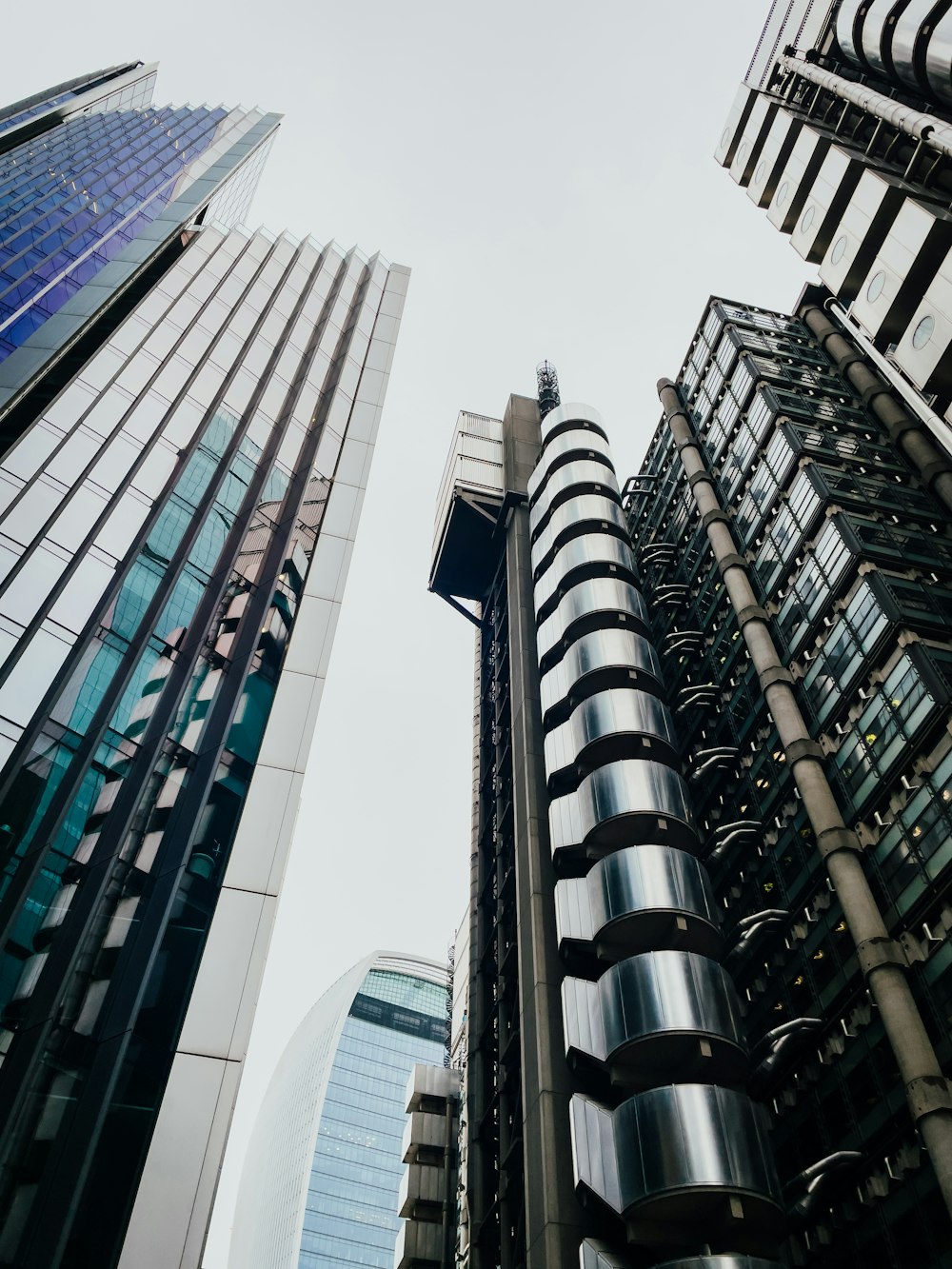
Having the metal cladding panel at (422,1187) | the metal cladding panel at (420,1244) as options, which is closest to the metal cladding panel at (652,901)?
the metal cladding panel at (420,1244)

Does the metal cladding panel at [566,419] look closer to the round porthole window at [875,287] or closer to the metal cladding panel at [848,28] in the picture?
the metal cladding panel at [848,28]

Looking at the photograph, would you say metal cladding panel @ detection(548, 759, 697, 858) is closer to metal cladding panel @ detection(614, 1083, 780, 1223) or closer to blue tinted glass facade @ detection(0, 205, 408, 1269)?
metal cladding panel @ detection(614, 1083, 780, 1223)

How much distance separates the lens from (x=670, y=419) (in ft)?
199

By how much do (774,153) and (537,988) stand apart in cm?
3237

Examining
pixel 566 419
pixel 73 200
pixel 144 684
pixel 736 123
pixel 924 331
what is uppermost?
pixel 566 419

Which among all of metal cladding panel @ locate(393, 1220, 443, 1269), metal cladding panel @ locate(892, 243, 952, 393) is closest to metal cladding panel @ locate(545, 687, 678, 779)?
metal cladding panel @ locate(892, 243, 952, 393)

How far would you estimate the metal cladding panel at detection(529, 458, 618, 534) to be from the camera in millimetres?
58250

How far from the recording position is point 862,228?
25359 millimetres

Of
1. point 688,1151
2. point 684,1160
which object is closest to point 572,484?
point 688,1151

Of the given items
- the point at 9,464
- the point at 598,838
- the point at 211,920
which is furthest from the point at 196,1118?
the point at 598,838

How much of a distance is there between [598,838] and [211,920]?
25459 millimetres

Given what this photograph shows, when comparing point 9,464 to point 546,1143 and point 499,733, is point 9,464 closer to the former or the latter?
point 546,1143

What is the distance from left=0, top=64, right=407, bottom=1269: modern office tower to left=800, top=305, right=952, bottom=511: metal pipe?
22156 millimetres

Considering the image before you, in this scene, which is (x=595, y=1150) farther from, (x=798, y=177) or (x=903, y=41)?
(x=903, y=41)
